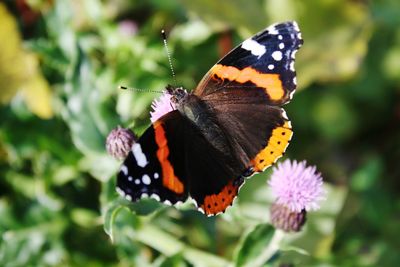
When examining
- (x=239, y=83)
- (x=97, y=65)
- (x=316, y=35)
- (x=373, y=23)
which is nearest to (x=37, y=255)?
(x=97, y=65)

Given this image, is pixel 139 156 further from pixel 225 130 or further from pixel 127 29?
pixel 127 29

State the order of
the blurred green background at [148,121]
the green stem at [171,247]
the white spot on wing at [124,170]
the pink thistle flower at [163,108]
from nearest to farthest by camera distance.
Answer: the white spot on wing at [124,170] < the pink thistle flower at [163,108] < the green stem at [171,247] < the blurred green background at [148,121]

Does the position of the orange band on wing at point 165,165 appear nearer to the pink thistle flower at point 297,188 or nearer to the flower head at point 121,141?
the flower head at point 121,141

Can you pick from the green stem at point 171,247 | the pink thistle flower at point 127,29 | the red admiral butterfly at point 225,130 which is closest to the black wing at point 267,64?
the red admiral butterfly at point 225,130

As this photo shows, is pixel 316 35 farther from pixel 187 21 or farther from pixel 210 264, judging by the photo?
pixel 210 264

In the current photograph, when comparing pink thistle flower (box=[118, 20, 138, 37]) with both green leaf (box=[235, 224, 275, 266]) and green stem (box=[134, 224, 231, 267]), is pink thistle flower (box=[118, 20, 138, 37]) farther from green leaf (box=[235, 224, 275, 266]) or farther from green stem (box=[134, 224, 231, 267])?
green leaf (box=[235, 224, 275, 266])

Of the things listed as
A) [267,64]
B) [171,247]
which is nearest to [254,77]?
[267,64]
